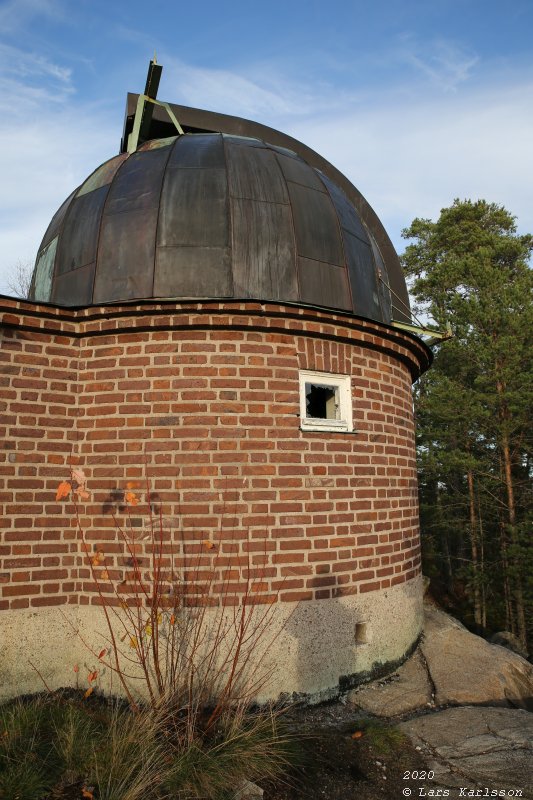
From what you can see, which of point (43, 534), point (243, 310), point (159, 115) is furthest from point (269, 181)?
point (43, 534)

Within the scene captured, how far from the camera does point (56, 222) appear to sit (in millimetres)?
6227

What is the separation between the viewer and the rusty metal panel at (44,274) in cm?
562

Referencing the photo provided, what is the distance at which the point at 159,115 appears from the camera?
732 centimetres

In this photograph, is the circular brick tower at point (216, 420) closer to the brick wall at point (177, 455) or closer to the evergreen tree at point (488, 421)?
the brick wall at point (177, 455)

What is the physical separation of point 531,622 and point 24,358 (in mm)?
14029

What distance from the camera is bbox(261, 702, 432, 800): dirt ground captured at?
3.22 m

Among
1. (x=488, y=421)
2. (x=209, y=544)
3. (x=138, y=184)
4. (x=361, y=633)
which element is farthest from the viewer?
(x=488, y=421)

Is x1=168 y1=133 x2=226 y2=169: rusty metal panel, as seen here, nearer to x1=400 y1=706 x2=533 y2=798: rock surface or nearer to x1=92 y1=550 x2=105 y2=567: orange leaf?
x1=92 y1=550 x2=105 y2=567: orange leaf

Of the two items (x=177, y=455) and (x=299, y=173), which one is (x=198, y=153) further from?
(x=177, y=455)

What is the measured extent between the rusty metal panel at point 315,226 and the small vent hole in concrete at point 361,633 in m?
3.48

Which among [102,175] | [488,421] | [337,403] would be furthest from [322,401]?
[488,421]

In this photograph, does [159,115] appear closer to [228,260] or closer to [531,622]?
[228,260]

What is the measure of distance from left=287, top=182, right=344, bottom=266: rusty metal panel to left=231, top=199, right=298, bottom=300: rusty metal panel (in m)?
0.13

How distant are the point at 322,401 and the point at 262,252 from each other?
1.71m
